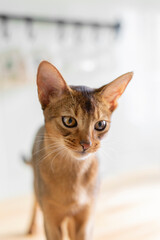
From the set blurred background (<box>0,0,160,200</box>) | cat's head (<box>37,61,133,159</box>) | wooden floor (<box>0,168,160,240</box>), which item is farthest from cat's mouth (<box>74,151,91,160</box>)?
blurred background (<box>0,0,160,200</box>)

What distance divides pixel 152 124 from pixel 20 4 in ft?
3.96

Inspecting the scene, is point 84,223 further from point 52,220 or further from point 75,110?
point 75,110

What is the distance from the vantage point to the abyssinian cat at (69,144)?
0.75m

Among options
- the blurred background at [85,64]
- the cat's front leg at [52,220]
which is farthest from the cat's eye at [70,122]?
the blurred background at [85,64]

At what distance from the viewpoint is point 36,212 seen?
1173mm

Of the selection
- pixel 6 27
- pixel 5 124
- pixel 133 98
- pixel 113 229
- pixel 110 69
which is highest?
pixel 6 27

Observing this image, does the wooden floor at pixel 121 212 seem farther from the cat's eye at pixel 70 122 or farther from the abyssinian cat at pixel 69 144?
the cat's eye at pixel 70 122

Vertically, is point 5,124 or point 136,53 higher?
point 136,53

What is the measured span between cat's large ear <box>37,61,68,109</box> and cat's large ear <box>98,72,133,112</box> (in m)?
0.12

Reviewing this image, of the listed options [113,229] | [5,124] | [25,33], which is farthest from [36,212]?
[25,33]

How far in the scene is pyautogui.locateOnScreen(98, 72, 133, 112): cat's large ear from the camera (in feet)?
2.40

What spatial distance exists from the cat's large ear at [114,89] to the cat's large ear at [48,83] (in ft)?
0.38

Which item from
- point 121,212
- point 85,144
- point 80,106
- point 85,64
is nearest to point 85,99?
point 80,106

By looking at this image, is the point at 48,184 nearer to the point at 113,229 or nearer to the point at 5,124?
the point at 113,229
